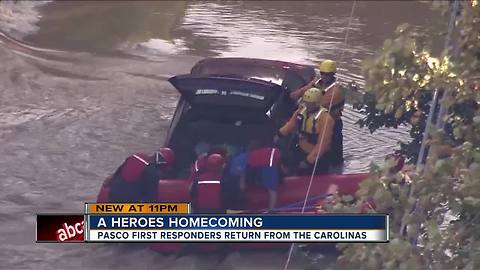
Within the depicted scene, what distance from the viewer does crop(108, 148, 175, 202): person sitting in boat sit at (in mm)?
8914

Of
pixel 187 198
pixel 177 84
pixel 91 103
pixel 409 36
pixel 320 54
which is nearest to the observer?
pixel 409 36

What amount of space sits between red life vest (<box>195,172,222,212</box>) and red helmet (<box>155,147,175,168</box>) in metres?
0.92

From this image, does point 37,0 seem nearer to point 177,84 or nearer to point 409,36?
point 177,84

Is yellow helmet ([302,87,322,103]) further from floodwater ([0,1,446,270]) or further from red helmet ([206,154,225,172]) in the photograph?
floodwater ([0,1,446,270])

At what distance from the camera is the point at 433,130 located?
3994 millimetres

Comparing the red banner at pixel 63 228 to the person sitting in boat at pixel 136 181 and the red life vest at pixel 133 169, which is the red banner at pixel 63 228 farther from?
the red life vest at pixel 133 169

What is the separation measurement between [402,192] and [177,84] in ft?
21.1

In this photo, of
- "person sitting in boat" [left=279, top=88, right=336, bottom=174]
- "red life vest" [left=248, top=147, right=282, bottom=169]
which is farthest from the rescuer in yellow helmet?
"red life vest" [left=248, top=147, right=282, bottom=169]

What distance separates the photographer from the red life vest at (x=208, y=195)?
8.65 m

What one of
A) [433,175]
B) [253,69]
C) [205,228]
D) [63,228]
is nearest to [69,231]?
[63,228]

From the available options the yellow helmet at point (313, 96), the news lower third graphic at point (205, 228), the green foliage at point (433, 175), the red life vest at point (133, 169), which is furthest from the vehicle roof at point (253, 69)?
the green foliage at point (433, 175)

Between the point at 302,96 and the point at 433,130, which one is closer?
the point at 433,130

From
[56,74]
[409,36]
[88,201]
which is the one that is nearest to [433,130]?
[409,36]

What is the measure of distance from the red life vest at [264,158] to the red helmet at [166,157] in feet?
3.46
